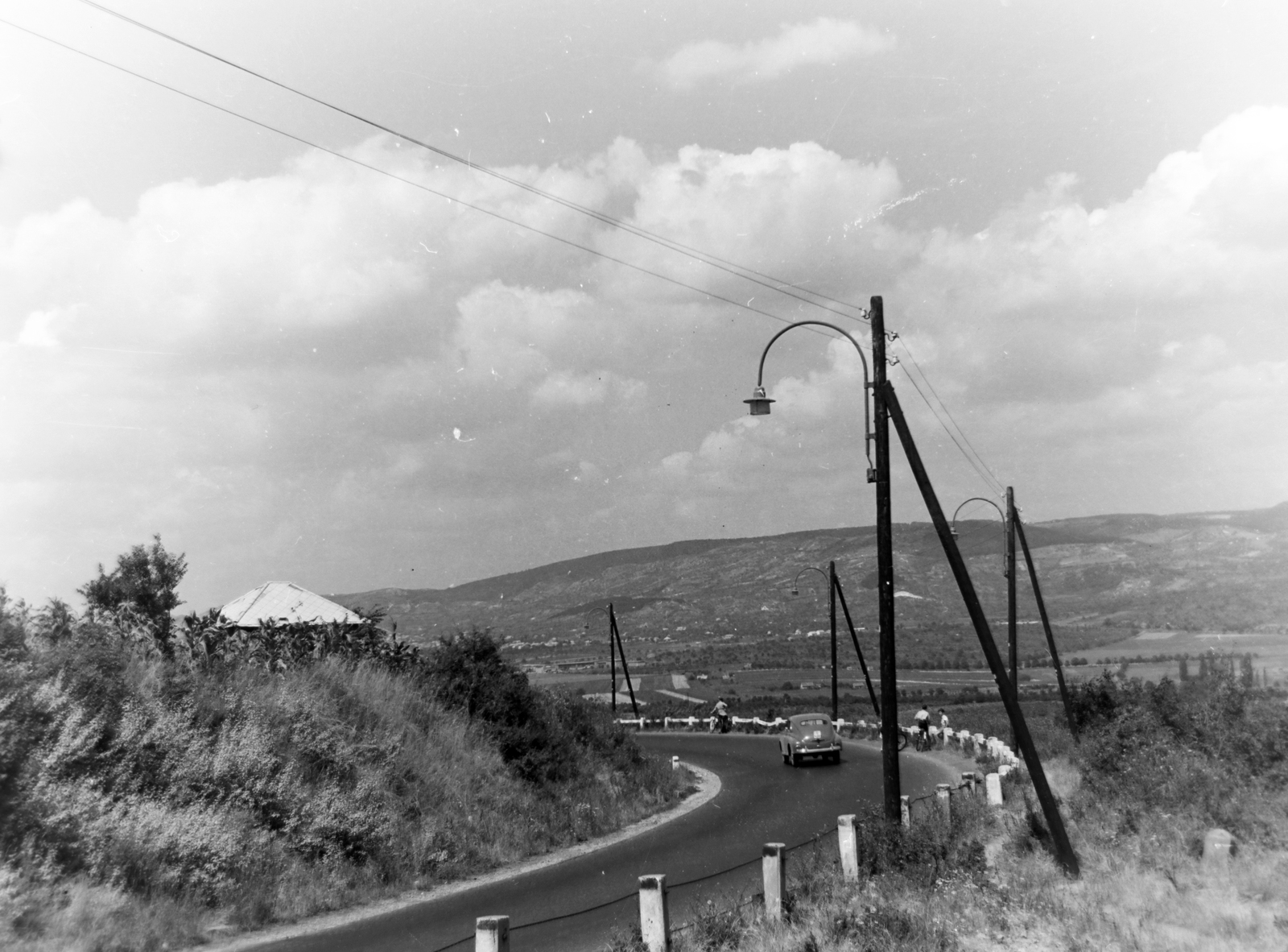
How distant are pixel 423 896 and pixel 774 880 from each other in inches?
257

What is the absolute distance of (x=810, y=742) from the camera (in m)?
34.4

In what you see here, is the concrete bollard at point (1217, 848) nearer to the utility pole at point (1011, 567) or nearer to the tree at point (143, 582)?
the utility pole at point (1011, 567)

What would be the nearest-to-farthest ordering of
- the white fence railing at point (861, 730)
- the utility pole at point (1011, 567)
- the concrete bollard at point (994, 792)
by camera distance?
the concrete bollard at point (994, 792) → the white fence railing at point (861, 730) → the utility pole at point (1011, 567)

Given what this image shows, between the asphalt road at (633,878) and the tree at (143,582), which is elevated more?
the tree at (143,582)

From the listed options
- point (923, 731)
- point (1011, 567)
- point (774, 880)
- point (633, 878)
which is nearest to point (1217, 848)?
point (774, 880)

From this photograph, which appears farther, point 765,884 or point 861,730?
point 861,730

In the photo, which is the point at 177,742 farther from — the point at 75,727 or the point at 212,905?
the point at 212,905

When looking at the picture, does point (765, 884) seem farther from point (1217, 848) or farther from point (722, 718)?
point (722, 718)

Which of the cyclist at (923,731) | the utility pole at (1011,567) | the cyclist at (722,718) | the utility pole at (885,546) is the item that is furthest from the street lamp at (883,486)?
the cyclist at (722,718)

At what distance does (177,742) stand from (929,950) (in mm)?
11078

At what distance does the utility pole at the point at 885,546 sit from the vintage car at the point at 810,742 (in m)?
16.0

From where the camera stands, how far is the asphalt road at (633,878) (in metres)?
12.4

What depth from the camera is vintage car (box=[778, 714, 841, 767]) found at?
113ft

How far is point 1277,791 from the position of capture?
16.1 m
